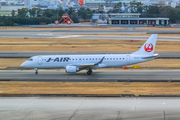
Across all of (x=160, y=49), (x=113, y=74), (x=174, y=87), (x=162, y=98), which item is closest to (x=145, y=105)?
(x=162, y=98)

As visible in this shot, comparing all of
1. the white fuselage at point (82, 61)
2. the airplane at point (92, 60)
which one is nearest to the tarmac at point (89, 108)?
the airplane at point (92, 60)

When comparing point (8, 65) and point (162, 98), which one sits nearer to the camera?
point (162, 98)

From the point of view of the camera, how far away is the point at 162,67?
1991 inches

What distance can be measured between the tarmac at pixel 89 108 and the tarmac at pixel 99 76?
9944 mm

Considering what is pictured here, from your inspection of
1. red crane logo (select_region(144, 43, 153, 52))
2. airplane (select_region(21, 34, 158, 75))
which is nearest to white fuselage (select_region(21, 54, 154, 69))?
airplane (select_region(21, 34, 158, 75))

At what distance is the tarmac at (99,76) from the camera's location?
4131cm

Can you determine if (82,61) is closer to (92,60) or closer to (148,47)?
(92,60)

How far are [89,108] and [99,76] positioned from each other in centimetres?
1597

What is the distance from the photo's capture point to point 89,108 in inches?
1109

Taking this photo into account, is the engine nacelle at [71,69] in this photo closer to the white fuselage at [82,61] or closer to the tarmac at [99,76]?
the tarmac at [99,76]

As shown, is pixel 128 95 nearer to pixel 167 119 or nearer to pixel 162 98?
pixel 162 98

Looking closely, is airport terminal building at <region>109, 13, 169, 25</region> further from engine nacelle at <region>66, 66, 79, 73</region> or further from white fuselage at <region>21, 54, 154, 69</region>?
engine nacelle at <region>66, 66, 79, 73</region>

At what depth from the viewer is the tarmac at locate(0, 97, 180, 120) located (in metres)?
25.5

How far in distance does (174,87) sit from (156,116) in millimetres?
12030
